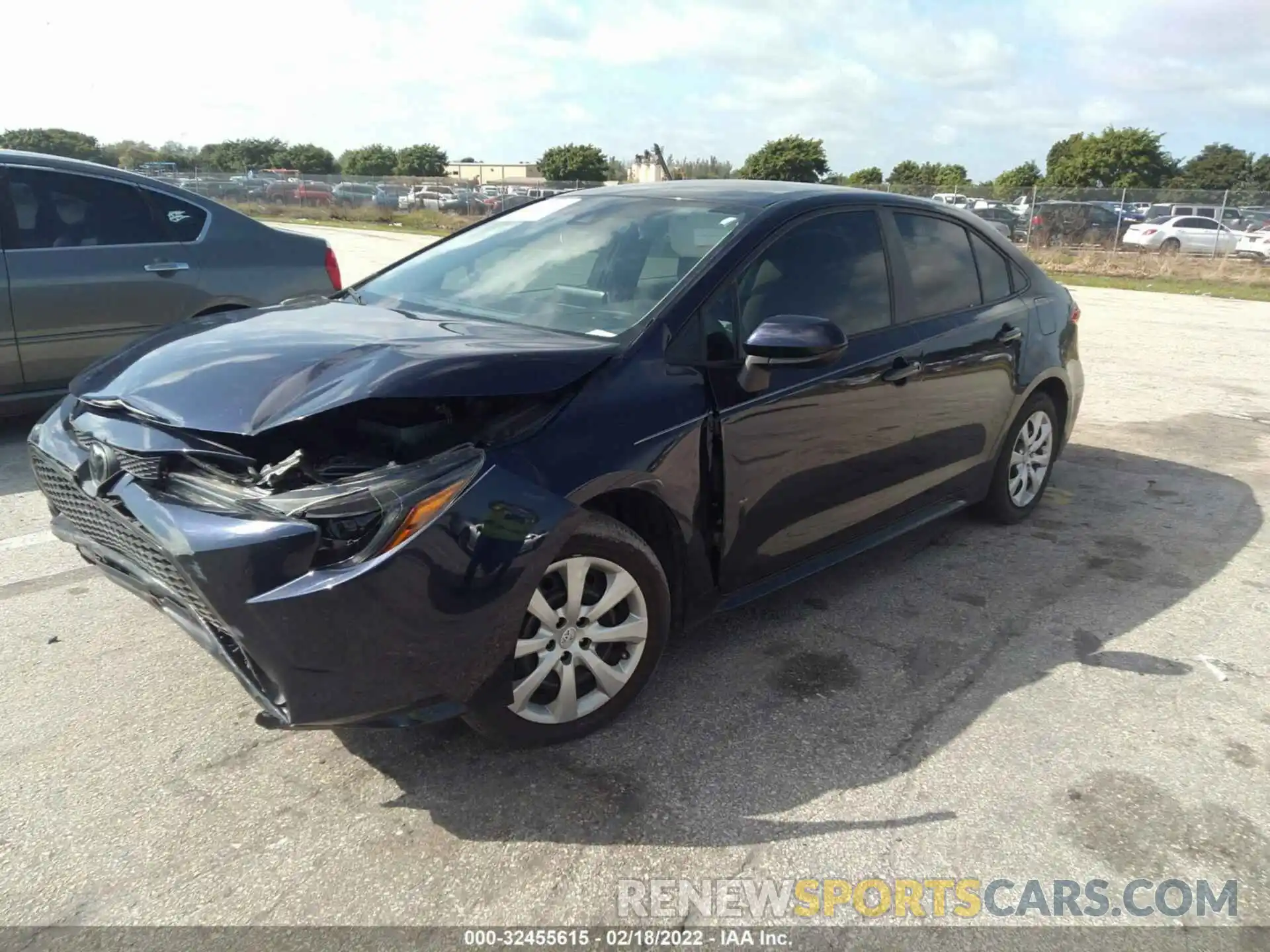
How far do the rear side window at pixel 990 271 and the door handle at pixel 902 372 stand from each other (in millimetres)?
882

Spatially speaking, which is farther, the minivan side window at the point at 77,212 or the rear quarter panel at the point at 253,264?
the rear quarter panel at the point at 253,264

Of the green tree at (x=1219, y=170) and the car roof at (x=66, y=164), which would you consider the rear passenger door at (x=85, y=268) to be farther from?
the green tree at (x=1219, y=170)

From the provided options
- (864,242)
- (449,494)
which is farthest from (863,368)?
(449,494)

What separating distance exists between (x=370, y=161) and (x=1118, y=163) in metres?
65.5

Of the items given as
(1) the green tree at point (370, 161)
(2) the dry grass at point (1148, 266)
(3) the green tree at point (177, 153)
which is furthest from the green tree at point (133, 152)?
(2) the dry grass at point (1148, 266)

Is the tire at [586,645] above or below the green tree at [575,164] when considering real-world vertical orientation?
below

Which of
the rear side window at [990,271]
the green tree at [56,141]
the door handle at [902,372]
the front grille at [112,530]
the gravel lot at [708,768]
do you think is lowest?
the gravel lot at [708,768]

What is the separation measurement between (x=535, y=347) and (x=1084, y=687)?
232cm

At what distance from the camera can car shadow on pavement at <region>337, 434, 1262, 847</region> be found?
2.65m

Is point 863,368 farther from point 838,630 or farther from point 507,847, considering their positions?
point 507,847

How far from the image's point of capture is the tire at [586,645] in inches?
107

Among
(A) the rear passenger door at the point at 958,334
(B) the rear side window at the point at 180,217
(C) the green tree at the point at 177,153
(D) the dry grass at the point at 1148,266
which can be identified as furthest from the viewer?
(C) the green tree at the point at 177,153

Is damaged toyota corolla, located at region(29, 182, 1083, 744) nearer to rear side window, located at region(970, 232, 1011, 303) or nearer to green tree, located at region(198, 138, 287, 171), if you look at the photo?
rear side window, located at region(970, 232, 1011, 303)

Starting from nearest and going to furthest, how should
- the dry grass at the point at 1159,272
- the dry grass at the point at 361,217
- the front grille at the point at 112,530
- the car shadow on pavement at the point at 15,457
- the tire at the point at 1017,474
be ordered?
the front grille at the point at 112,530 → the tire at the point at 1017,474 → the car shadow on pavement at the point at 15,457 → the dry grass at the point at 1159,272 → the dry grass at the point at 361,217
